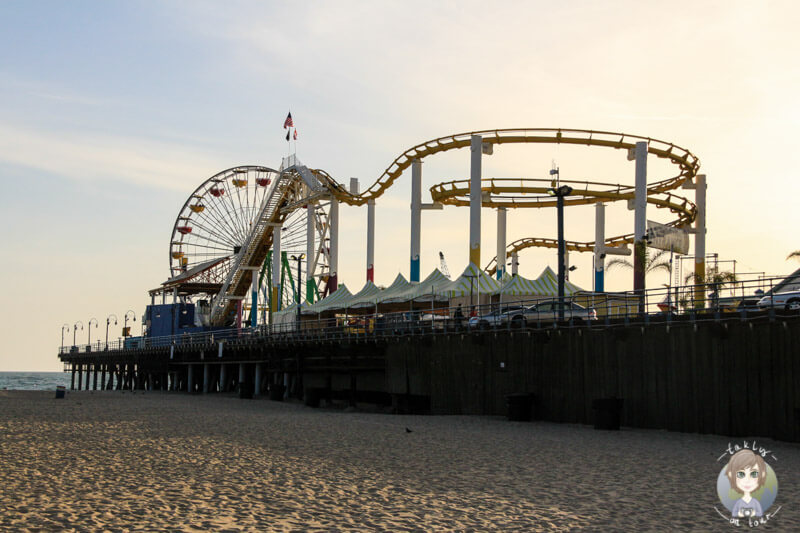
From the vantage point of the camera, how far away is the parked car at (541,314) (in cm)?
3005

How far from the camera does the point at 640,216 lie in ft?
147

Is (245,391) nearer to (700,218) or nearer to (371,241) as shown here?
(371,241)

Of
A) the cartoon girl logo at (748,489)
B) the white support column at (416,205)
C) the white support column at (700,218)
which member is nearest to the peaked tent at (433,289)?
the white support column at (416,205)

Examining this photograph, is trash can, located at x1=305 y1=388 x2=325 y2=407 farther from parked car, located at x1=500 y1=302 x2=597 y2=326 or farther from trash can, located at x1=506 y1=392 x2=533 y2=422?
trash can, located at x1=506 y1=392 x2=533 y2=422

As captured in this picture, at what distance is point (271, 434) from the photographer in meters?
22.5

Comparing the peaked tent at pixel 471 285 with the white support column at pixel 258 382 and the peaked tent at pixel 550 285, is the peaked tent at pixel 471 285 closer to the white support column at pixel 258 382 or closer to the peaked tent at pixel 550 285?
the peaked tent at pixel 550 285

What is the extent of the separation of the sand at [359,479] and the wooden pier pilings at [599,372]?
1068 millimetres

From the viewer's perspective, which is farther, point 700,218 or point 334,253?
point 334,253

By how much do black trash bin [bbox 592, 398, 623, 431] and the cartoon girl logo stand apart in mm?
12354

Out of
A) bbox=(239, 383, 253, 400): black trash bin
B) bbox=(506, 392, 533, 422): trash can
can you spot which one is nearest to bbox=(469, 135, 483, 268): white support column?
bbox=(239, 383, 253, 400): black trash bin

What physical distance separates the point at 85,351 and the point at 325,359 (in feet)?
197

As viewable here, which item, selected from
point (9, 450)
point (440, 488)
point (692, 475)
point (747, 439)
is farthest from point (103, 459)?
point (747, 439)

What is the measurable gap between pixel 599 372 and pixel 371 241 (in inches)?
1345

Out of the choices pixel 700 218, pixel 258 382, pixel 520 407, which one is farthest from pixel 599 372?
pixel 258 382
